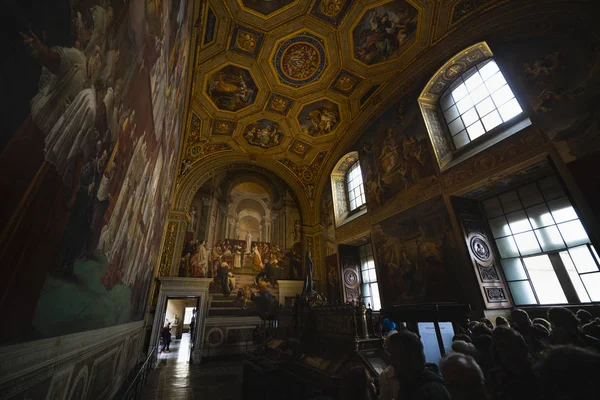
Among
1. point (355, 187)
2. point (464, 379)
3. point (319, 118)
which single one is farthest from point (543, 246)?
point (319, 118)

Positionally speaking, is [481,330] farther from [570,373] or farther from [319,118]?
[319,118]

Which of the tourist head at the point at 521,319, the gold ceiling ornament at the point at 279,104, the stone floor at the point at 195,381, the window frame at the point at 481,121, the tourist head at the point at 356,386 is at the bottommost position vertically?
the stone floor at the point at 195,381

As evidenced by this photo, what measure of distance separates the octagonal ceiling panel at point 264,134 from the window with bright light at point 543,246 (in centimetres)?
922

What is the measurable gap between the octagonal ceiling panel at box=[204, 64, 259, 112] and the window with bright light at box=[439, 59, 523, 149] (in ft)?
24.2

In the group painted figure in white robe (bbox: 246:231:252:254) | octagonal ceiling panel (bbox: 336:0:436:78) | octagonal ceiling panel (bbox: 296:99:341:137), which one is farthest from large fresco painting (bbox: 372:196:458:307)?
painted figure in white robe (bbox: 246:231:252:254)

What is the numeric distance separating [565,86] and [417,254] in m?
5.07

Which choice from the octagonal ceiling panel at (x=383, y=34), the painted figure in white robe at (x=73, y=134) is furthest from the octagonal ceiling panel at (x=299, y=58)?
the painted figure in white robe at (x=73, y=134)

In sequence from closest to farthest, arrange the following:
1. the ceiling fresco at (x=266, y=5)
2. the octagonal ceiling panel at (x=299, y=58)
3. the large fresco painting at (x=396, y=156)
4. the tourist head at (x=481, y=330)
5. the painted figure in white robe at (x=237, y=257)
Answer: the tourist head at (x=481, y=330)
the ceiling fresco at (x=266, y=5)
the large fresco painting at (x=396, y=156)
the octagonal ceiling panel at (x=299, y=58)
the painted figure in white robe at (x=237, y=257)

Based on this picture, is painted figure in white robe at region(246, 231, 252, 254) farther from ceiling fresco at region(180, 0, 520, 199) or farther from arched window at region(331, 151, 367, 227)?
arched window at region(331, 151, 367, 227)

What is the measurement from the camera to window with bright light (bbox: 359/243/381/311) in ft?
33.0

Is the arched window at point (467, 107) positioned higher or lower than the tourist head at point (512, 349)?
higher

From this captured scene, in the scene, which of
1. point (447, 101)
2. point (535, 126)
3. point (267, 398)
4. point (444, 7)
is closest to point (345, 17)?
point (444, 7)

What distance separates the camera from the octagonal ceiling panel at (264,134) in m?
11.6

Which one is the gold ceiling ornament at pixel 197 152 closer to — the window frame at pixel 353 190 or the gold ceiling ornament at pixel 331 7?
the window frame at pixel 353 190
